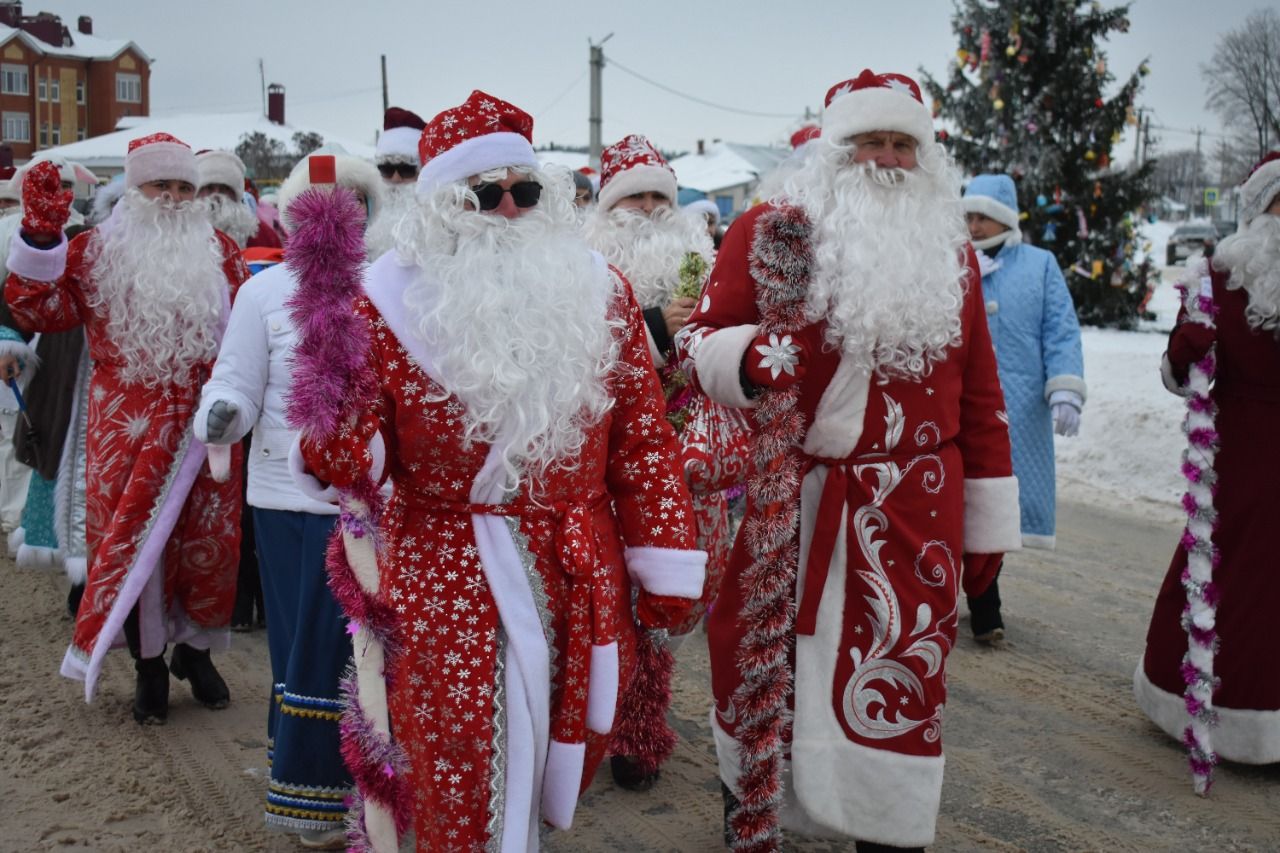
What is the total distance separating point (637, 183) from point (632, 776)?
2534mm

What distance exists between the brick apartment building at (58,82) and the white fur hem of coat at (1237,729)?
6666cm

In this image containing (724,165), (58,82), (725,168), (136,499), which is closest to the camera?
(136,499)

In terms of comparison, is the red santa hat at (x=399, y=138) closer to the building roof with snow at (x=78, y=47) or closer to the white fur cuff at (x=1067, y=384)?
the white fur cuff at (x=1067, y=384)

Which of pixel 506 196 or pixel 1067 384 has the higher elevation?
pixel 506 196

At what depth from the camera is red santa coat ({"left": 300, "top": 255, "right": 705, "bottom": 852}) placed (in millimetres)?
2746

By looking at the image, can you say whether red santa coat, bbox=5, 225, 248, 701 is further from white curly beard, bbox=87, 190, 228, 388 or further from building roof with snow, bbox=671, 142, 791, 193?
building roof with snow, bbox=671, 142, 791, 193

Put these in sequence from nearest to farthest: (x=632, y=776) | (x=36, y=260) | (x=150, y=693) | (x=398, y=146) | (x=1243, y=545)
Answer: (x=632, y=776)
(x=36, y=260)
(x=1243, y=545)
(x=150, y=693)
(x=398, y=146)

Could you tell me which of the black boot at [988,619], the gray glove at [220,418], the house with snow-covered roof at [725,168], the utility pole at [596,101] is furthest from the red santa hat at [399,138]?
the house with snow-covered roof at [725,168]

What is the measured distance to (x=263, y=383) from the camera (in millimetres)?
3945

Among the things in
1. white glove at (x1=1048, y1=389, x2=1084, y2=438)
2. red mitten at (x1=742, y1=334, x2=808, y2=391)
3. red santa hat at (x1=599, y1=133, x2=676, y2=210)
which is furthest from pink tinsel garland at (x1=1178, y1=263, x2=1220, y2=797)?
red santa hat at (x1=599, y1=133, x2=676, y2=210)

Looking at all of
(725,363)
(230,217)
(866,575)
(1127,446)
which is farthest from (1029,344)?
(1127,446)

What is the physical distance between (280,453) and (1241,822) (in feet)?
11.6

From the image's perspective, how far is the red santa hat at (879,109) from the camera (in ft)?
12.1

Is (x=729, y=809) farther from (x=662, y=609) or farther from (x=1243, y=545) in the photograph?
(x=1243, y=545)
